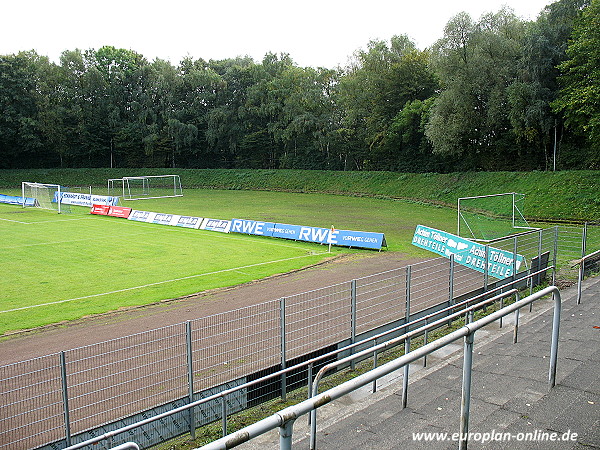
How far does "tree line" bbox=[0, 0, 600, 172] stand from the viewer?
41.5 metres

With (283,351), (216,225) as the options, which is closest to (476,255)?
(283,351)

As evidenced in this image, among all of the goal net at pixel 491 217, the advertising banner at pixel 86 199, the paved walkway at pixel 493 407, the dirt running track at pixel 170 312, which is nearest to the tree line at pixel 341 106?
the goal net at pixel 491 217

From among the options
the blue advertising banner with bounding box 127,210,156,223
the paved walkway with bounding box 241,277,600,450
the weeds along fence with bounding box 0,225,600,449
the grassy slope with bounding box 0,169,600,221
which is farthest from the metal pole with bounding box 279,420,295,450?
the grassy slope with bounding box 0,169,600,221

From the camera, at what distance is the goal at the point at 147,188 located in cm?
5637

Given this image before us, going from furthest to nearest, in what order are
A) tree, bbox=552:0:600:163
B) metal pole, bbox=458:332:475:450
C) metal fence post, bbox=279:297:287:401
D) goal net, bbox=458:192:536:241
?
1. tree, bbox=552:0:600:163
2. goal net, bbox=458:192:536:241
3. metal fence post, bbox=279:297:287:401
4. metal pole, bbox=458:332:475:450

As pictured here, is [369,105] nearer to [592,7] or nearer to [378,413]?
[592,7]

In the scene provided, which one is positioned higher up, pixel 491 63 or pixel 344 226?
pixel 491 63

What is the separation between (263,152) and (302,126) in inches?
420

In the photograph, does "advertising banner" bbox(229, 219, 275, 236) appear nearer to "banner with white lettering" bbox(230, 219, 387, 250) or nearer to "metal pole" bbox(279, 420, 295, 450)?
"banner with white lettering" bbox(230, 219, 387, 250)

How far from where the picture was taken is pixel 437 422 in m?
5.24

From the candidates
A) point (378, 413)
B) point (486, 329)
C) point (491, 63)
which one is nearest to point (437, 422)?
point (378, 413)

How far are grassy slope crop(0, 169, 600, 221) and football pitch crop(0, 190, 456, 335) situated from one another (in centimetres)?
551

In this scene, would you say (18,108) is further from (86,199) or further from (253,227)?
(253,227)

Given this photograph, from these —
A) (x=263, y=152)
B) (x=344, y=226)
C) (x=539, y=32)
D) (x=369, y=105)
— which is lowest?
(x=344, y=226)
